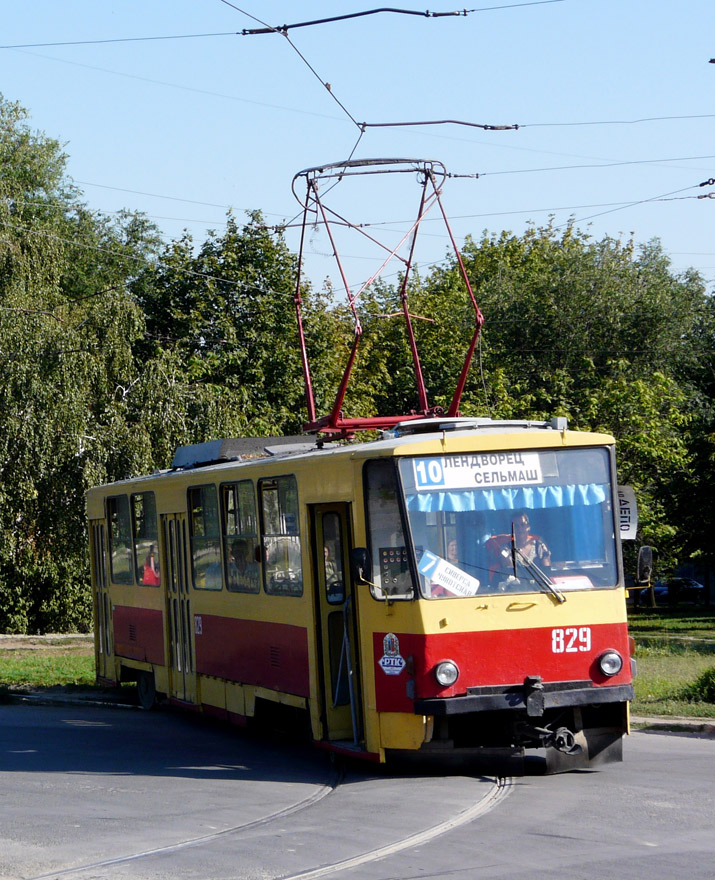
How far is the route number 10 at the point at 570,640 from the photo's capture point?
33.1ft

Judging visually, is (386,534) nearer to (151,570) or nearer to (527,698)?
(527,698)

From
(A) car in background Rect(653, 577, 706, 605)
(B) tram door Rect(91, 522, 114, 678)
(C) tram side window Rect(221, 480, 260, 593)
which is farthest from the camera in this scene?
(A) car in background Rect(653, 577, 706, 605)

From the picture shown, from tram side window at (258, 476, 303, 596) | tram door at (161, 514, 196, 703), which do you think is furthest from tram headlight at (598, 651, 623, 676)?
tram door at (161, 514, 196, 703)

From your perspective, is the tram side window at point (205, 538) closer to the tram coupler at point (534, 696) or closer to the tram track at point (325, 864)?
the tram track at point (325, 864)

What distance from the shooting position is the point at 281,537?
11.8 metres

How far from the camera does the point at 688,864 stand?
6953 millimetres

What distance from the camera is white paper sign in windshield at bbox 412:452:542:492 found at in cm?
1021

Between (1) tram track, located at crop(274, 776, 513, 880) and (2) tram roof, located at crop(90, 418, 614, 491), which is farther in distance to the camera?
(2) tram roof, located at crop(90, 418, 614, 491)

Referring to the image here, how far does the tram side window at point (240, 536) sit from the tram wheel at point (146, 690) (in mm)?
3726

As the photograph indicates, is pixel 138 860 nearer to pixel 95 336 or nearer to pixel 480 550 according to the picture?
pixel 480 550

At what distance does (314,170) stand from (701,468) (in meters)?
23.8

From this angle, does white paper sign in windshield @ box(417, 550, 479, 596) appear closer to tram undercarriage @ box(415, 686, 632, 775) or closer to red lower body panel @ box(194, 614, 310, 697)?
tram undercarriage @ box(415, 686, 632, 775)

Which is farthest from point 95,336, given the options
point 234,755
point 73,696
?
point 234,755

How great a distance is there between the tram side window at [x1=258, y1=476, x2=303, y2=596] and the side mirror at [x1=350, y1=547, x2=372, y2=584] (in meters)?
1.08
